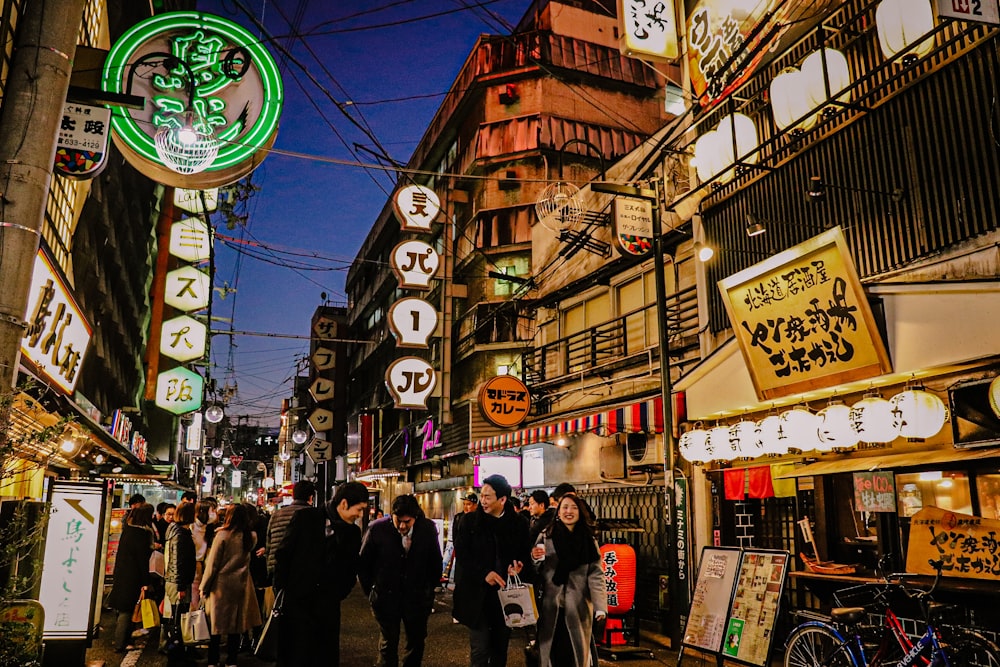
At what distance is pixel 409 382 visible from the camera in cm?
2394

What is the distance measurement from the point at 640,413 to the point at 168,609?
921 centimetres

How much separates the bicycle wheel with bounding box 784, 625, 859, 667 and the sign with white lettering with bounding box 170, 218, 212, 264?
21.2 meters

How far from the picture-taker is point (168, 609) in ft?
36.8

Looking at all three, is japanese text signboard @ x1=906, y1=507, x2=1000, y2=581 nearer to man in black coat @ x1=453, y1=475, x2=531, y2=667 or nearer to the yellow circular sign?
man in black coat @ x1=453, y1=475, x2=531, y2=667

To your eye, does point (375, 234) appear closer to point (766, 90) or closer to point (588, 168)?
point (588, 168)

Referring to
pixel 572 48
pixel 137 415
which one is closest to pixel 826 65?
pixel 572 48

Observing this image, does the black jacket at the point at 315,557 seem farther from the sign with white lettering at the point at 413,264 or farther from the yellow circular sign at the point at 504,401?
the sign with white lettering at the point at 413,264

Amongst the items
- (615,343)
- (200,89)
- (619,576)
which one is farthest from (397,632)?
(615,343)

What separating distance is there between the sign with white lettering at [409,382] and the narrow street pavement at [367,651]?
9.77 m

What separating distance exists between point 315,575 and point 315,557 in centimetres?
17

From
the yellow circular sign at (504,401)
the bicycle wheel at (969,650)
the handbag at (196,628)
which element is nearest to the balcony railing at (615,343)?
the yellow circular sign at (504,401)

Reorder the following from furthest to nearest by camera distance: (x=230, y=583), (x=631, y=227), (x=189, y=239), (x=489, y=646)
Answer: (x=189, y=239) → (x=631, y=227) → (x=230, y=583) → (x=489, y=646)

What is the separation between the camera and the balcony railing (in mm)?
15914

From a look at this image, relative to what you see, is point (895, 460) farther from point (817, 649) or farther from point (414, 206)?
point (414, 206)
